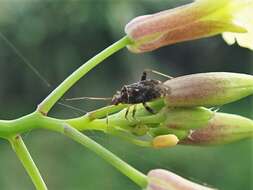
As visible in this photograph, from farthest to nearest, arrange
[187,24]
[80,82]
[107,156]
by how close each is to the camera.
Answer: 1. [80,82]
2. [187,24]
3. [107,156]

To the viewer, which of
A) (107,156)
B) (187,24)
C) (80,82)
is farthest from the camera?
(80,82)

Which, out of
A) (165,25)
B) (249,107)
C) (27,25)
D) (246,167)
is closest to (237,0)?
(165,25)

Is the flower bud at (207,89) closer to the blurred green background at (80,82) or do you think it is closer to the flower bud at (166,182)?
the flower bud at (166,182)

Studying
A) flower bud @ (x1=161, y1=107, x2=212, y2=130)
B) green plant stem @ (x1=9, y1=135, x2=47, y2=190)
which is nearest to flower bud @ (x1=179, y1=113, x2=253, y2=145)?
flower bud @ (x1=161, y1=107, x2=212, y2=130)

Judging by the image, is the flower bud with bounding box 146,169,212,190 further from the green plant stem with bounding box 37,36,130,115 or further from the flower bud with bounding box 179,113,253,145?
the green plant stem with bounding box 37,36,130,115

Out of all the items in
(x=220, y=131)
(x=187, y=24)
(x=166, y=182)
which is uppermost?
(x=187, y=24)

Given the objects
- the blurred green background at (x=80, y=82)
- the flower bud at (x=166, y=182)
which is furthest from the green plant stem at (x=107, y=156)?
the blurred green background at (x=80, y=82)

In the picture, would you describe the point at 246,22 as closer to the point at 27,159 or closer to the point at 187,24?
the point at 187,24

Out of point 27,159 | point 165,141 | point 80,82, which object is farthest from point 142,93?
point 80,82

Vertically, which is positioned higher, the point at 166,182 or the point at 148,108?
the point at 148,108
